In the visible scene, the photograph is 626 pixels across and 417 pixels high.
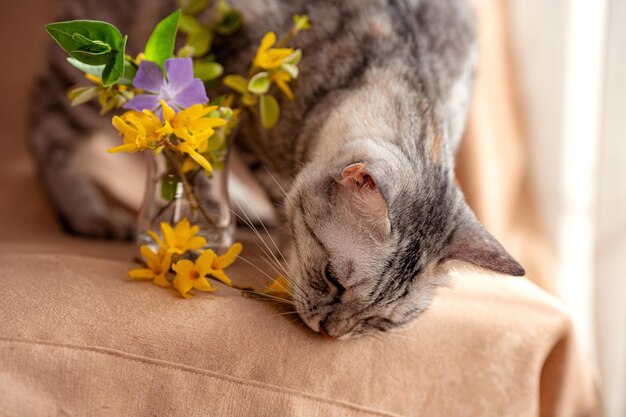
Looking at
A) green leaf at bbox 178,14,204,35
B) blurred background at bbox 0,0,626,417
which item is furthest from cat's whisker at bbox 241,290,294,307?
blurred background at bbox 0,0,626,417

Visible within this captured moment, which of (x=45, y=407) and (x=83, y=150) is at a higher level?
(x=83, y=150)

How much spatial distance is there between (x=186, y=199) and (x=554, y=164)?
103 centimetres

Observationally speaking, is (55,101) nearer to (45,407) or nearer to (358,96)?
(358,96)

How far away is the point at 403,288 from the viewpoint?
42.6 inches

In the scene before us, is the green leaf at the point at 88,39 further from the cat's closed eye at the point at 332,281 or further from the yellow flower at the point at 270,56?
the cat's closed eye at the point at 332,281

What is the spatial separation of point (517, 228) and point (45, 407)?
4.27 feet

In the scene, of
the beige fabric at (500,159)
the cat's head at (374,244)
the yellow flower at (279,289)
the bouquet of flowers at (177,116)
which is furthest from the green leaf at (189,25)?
the beige fabric at (500,159)

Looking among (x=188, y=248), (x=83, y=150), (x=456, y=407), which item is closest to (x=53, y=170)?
(x=83, y=150)

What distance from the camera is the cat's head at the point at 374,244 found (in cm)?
104

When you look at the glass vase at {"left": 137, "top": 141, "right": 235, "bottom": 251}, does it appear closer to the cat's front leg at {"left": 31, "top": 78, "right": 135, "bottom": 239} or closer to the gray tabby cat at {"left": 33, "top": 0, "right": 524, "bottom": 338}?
the gray tabby cat at {"left": 33, "top": 0, "right": 524, "bottom": 338}

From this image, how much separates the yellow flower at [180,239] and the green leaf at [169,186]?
0.08m

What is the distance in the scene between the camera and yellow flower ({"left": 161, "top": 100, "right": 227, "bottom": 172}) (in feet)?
3.18

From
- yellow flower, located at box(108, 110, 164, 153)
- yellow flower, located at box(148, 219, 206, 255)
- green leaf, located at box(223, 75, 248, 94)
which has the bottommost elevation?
yellow flower, located at box(148, 219, 206, 255)

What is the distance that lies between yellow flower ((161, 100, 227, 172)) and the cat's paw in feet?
2.13
